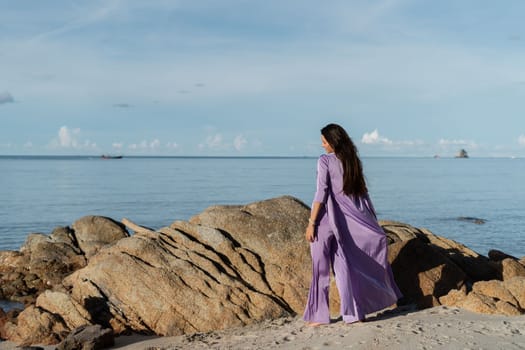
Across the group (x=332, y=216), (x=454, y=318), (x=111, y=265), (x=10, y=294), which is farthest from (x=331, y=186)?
(x=10, y=294)

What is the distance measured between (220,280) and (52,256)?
10.9 metres

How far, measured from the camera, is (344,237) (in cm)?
953

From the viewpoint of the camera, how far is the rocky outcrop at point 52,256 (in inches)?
713

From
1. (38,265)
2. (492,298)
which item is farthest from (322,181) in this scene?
(38,265)

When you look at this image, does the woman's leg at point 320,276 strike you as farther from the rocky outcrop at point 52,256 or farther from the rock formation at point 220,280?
the rocky outcrop at point 52,256

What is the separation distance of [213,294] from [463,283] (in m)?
4.47

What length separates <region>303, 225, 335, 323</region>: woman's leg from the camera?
9453mm

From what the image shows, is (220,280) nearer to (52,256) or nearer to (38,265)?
(38,265)

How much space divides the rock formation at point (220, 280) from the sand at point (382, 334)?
43 centimetres

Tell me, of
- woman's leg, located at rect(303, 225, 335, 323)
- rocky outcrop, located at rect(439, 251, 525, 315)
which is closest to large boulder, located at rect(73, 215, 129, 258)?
woman's leg, located at rect(303, 225, 335, 323)

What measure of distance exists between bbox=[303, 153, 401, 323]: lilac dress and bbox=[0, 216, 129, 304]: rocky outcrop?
35.8ft

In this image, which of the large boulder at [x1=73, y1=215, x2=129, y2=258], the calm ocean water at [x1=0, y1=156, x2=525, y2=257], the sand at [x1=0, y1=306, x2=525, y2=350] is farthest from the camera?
the calm ocean water at [x1=0, y1=156, x2=525, y2=257]

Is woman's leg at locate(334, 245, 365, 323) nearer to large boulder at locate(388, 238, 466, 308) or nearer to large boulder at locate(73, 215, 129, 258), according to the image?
large boulder at locate(388, 238, 466, 308)

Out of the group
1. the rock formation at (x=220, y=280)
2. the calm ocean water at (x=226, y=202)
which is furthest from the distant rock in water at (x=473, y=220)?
the rock formation at (x=220, y=280)
